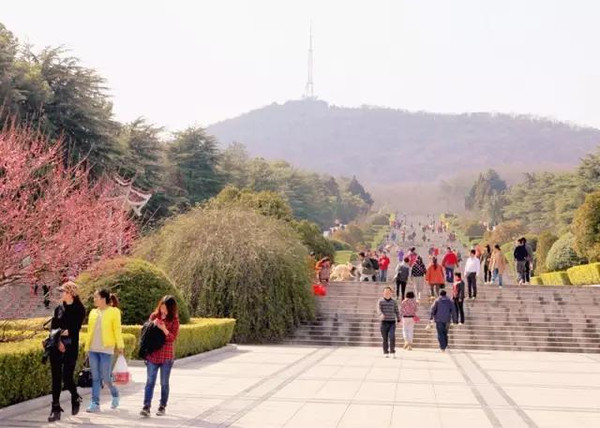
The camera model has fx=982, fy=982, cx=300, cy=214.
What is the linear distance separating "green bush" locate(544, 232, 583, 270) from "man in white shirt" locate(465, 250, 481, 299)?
74.6 feet

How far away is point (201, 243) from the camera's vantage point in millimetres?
28906

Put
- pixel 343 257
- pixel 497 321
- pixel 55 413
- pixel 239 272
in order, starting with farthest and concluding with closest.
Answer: pixel 343 257 → pixel 497 321 → pixel 239 272 → pixel 55 413

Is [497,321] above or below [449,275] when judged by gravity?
below

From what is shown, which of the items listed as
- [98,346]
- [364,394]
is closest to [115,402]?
[98,346]

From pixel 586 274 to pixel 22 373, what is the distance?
34981 millimetres

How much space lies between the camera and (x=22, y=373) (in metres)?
13.0

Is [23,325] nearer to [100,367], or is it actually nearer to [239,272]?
[100,367]

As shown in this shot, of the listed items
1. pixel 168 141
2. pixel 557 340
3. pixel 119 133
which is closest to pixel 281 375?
pixel 557 340

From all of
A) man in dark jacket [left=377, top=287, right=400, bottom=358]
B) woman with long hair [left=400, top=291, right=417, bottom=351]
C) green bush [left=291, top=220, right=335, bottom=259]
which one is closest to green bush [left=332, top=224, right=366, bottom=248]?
green bush [left=291, top=220, right=335, bottom=259]

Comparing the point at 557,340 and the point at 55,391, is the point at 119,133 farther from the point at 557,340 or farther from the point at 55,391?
the point at 55,391

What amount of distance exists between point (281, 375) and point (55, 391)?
23.6 ft

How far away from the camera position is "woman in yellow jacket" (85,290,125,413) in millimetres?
12922

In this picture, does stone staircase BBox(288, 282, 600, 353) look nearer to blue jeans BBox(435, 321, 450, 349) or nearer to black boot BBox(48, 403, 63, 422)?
blue jeans BBox(435, 321, 450, 349)

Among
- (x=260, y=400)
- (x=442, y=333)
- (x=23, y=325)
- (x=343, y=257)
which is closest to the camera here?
(x=260, y=400)
